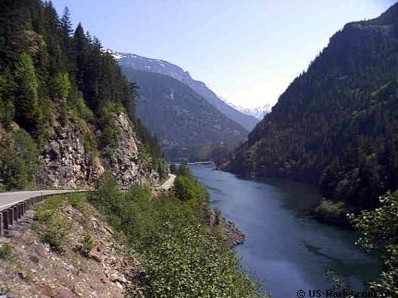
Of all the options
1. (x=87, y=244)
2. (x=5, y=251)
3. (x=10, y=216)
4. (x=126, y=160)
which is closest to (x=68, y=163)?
(x=126, y=160)

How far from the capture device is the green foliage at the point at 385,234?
14.2 meters

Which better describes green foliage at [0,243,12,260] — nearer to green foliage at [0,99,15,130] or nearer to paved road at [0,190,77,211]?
paved road at [0,190,77,211]

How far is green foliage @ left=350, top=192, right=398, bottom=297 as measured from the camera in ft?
46.5

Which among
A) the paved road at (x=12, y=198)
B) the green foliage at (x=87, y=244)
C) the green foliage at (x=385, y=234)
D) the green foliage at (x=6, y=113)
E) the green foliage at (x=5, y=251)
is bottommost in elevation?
the green foliage at (x=87, y=244)

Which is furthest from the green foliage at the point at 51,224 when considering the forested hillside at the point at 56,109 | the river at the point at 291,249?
the river at the point at 291,249

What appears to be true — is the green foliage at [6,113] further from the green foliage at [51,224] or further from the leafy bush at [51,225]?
the leafy bush at [51,225]

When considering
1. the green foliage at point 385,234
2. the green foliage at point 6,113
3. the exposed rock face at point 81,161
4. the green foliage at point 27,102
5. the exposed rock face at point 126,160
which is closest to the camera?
the green foliage at point 385,234

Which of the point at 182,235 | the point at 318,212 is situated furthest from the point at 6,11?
the point at 318,212

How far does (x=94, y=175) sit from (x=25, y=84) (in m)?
19.8

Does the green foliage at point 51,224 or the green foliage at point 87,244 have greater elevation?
the green foliage at point 51,224

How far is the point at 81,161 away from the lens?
69562 mm

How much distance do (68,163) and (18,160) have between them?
17518 millimetres

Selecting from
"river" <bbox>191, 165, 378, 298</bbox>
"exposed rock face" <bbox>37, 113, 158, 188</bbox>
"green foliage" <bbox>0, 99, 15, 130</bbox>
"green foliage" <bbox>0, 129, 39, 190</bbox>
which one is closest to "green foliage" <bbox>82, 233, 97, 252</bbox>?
"green foliage" <bbox>0, 129, 39, 190</bbox>

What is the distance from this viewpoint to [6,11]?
63.2 m
